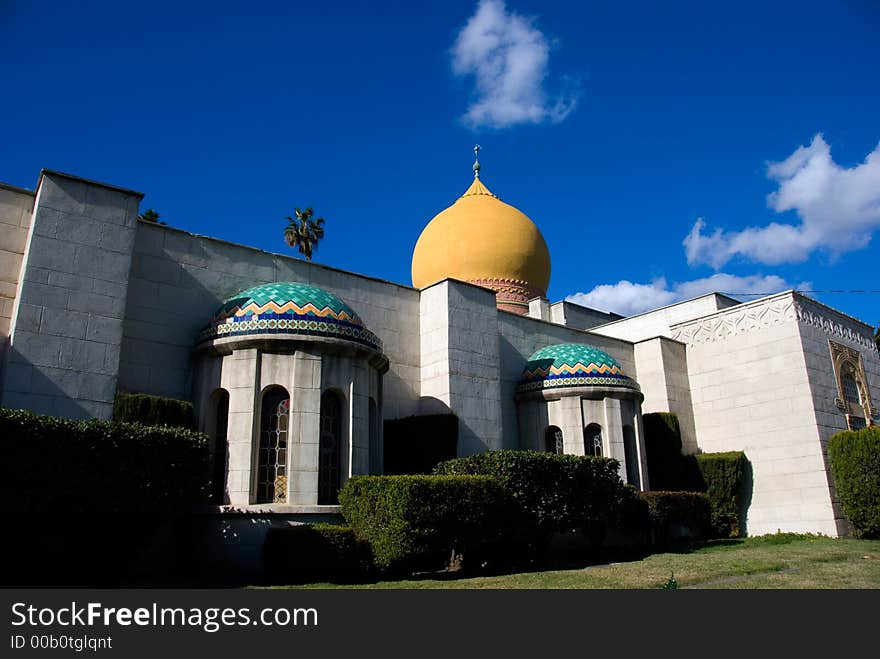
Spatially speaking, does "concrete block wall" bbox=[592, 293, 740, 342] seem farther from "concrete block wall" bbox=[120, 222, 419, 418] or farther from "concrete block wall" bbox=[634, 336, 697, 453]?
"concrete block wall" bbox=[120, 222, 419, 418]

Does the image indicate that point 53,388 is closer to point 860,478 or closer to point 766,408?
point 766,408

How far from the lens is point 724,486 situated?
69.1ft

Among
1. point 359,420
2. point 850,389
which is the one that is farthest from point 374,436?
point 850,389

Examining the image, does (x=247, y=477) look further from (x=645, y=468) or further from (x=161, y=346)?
(x=645, y=468)

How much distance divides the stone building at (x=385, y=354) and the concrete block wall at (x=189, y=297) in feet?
0.12

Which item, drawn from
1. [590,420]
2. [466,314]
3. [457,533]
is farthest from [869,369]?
[457,533]

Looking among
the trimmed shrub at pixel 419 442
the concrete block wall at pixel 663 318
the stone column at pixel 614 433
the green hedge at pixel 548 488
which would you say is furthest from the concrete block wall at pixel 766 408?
the trimmed shrub at pixel 419 442

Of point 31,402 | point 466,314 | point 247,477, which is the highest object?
point 466,314

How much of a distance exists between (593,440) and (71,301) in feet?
43.9

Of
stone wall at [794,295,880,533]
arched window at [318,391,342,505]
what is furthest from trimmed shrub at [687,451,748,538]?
arched window at [318,391,342,505]

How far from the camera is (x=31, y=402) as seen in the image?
1113cm

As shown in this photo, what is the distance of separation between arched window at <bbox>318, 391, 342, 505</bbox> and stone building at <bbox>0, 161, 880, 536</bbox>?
1.5 inches

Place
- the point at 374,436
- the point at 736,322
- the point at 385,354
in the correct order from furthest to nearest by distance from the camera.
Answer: the point at 736,322 → the point at 385,354 → the point at 374,436
